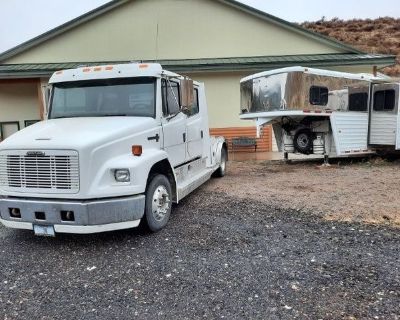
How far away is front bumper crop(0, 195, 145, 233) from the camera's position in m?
4.52

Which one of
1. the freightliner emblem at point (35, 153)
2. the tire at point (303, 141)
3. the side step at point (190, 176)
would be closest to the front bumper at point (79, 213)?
the freightliner emblem at point (35, 153)

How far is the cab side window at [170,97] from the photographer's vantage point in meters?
5.93

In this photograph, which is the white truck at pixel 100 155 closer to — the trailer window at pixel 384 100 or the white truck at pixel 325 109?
the white truck at pixel 325 109

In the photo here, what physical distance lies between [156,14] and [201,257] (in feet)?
43.6

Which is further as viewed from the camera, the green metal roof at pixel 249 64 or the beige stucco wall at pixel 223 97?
the beige stucco wall at pixel 223 97

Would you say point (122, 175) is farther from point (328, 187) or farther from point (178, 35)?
point (178, 35)

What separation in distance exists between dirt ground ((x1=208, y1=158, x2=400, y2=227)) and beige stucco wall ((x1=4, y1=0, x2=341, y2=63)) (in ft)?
18.7

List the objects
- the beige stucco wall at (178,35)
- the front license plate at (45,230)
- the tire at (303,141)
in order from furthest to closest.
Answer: the beige stucco wall at (178,35), the tire at (303,141), the front license plate at (45,230)

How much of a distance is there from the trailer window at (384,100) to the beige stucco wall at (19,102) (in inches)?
506

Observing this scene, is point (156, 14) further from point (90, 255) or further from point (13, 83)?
point (90, 255)

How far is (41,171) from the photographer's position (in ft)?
15.2

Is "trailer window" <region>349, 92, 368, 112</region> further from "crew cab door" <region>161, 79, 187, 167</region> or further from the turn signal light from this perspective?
the turn signal light

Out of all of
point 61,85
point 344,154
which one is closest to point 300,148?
point 344,154

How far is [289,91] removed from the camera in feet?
32.3
